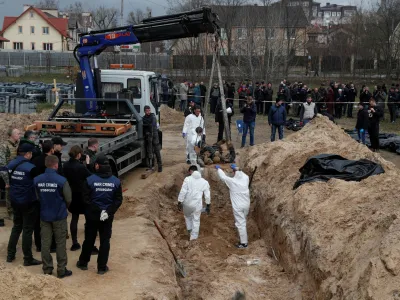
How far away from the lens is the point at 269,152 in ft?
47.2

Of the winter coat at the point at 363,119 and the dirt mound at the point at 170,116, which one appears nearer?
the winter coat at the point at 363,119

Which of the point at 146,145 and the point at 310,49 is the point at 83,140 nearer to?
the point at 146,145

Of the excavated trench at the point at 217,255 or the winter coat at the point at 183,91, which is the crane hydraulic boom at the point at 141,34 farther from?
the winter coat at the point at 183,91

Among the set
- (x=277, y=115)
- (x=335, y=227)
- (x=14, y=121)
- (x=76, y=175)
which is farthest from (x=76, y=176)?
(x=14, y=121)

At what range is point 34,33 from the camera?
71.6 metres

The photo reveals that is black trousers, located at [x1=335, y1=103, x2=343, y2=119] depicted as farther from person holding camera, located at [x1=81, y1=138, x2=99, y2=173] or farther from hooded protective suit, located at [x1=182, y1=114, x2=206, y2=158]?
person holding camera, located at [x1=81, y1=138, x2=99, y2=173]

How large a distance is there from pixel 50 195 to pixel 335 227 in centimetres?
451

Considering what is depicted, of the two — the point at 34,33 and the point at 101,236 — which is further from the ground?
the point at 34,33

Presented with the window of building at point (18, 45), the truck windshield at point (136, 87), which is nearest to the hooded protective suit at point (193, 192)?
the truck windshield at point (136, 87)

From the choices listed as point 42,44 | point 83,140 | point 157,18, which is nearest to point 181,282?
point 83,140

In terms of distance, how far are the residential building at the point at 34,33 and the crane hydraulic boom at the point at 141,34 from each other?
196 ft

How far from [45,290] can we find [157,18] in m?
9.45

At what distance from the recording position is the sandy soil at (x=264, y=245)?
7.18m

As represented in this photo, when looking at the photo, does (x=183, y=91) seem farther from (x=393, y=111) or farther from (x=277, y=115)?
(x=277, y=115)
